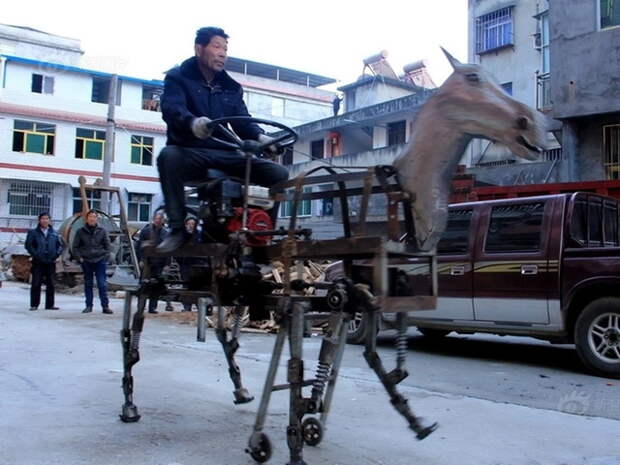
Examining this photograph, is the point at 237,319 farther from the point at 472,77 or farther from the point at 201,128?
the point at 472,77

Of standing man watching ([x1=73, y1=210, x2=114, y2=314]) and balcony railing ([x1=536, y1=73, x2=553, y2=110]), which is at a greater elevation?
balcony railing ([x1=536, y1=73, x2=553, y2=110])

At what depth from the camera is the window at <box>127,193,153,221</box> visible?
40.1 meters

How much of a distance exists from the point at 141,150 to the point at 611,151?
3018 cm

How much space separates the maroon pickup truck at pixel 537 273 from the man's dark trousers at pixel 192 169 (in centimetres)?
274

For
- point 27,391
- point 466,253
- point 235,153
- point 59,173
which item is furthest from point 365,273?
point 59,173

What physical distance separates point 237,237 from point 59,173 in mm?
36127

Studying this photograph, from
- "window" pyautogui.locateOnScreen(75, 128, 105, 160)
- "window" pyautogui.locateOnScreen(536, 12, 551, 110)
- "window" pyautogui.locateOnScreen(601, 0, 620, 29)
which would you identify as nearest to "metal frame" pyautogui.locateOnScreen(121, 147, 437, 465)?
"window" pyautogui.locateOnScreen(601, 0, 620, 29)

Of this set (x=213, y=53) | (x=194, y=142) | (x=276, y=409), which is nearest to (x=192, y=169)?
(x=194, y=142)

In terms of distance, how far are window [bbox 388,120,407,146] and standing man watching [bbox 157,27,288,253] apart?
80.4 feet

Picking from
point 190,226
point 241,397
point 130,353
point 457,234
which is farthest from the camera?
point 457,234

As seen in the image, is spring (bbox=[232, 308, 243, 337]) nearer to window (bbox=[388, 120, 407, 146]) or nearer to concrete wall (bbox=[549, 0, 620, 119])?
concrete wall (bbox=[549, 0, 620, 119])

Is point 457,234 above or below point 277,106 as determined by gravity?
below

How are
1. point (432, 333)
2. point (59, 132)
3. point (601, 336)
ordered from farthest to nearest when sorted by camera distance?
point (59, 132) → point (432, 333) → point (601, 336)

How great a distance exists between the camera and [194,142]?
4.11 metres
